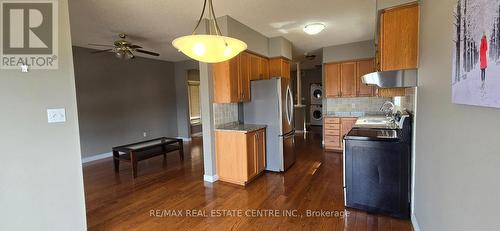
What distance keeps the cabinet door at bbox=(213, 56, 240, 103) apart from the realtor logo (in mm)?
1968

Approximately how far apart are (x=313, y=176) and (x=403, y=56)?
7.16ft

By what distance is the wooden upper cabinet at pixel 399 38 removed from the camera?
2.20 meters

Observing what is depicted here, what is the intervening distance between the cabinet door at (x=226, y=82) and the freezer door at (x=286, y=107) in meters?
0.79

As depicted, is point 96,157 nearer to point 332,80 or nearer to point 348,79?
point 332,80

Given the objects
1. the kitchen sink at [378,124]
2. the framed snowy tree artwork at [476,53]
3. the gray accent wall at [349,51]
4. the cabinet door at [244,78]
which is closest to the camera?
the framed snowy tree artwork at [476,53]

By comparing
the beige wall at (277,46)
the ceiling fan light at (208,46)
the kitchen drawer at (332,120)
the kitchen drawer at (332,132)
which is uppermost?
the beige wall at (277,46)

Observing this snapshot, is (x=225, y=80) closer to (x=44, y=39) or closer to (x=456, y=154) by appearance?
(x=44, y=39)

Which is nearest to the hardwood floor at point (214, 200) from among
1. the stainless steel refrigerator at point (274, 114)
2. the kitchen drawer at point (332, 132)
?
the stainless steel refrigerator at point (274, 114)

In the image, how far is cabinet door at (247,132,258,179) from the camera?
339cm

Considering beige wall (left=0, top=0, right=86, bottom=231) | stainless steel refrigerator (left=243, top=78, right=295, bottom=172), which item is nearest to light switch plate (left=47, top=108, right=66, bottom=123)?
beige wall (left=0, top=0, right=86, bottom=231)

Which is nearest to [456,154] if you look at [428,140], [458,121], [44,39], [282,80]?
[458,121]

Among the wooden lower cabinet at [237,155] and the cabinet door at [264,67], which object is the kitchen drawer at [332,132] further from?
the wooden lower cabinet at [237,155]

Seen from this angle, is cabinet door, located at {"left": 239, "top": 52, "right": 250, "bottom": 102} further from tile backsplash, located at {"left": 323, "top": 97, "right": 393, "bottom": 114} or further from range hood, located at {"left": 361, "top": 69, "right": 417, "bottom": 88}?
tile backsplash, located at {"left": 323, "top": 97, "right": 393, "bottom": 114}

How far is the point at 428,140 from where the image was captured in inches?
69.1
